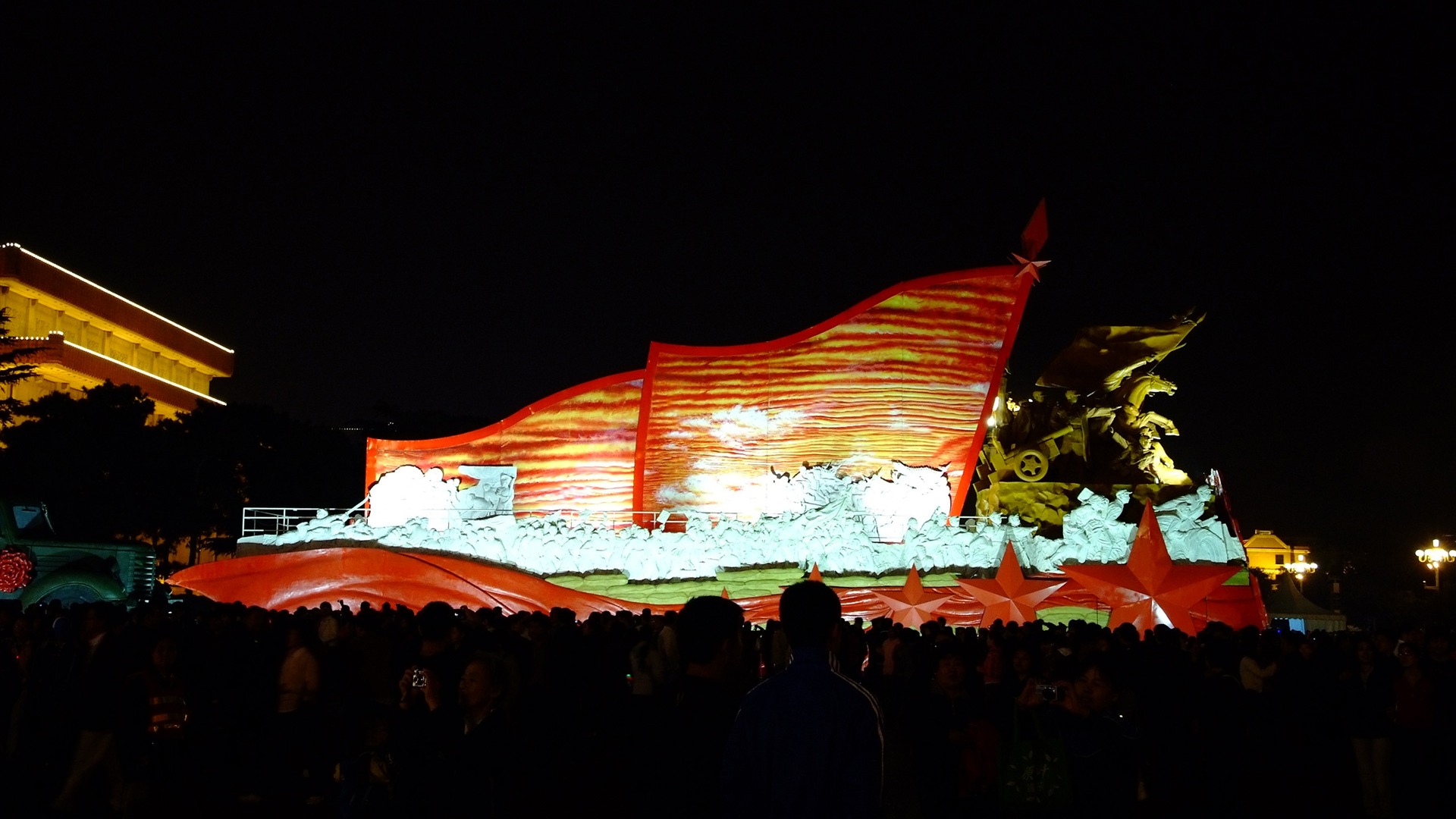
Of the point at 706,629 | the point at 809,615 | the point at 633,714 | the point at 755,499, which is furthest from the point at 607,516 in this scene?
the point at 809,615

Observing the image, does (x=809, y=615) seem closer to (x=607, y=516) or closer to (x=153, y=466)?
(x=607, y=516)

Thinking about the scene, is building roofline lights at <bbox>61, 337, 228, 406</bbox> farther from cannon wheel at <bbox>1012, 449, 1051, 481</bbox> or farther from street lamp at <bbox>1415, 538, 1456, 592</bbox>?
street lamp at <bbox>1415, 538, 1456, 592</bbox>

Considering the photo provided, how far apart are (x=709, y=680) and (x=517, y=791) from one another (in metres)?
1.25

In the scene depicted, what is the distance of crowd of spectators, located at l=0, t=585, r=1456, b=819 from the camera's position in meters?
3.97

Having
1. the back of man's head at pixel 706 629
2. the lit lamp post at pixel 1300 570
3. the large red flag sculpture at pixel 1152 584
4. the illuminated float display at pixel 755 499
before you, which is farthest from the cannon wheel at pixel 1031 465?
the back of man's head at pixel 706 629

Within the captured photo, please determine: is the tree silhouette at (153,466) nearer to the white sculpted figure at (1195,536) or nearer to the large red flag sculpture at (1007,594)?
the large red flag sculpture at (1007,594)

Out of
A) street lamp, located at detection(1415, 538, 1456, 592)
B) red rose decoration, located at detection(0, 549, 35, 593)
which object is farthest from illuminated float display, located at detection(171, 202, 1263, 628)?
street lamp, located at detection(1415, 538, 1456, 592)

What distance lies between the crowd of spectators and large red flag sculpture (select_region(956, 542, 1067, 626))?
569cm

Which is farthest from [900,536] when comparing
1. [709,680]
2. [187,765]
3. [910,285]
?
[709,680]

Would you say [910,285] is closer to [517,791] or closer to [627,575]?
[627,575]

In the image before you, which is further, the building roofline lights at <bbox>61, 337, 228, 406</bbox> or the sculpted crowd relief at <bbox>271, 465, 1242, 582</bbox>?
the building roofline lights at <bbox>61, 337, 228, 406</bbox>

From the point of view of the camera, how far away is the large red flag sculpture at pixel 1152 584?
14.6 metres

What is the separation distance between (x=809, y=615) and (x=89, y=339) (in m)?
40.9

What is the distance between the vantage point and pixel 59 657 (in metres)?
7.04
